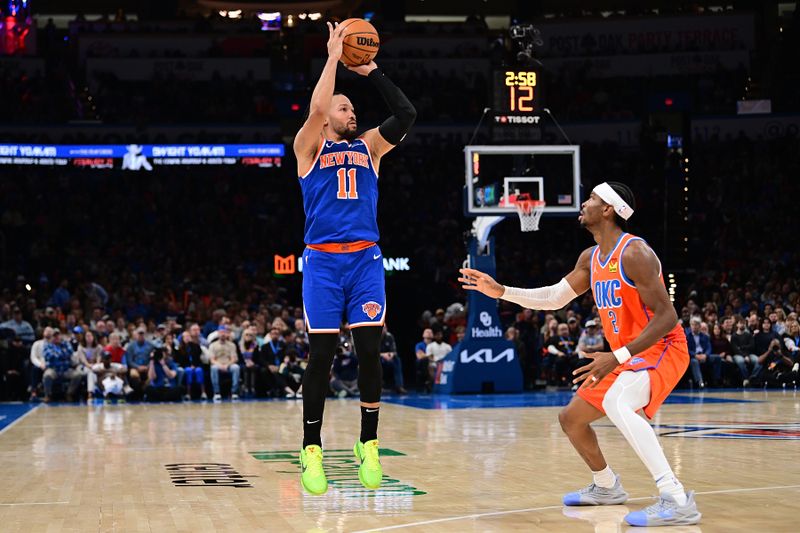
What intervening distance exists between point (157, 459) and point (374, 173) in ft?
11.8

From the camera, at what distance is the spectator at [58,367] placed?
56.5ft

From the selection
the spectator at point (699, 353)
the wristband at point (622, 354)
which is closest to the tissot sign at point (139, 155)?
the spectator at point (699, 353)

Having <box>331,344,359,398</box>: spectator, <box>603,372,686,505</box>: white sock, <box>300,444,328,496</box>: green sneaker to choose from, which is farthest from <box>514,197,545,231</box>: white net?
<box>603,372,686,505</box>: white sock

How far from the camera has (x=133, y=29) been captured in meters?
29.6

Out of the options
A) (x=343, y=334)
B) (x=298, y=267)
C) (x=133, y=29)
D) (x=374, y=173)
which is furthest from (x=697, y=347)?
(x=133, y=29)

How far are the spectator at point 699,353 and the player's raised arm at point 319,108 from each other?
14541 mm

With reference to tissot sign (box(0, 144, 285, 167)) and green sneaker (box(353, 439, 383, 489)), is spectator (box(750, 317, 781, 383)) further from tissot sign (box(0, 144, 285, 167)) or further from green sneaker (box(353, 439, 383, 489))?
green sneaker (box(353, 439, 383, 489))

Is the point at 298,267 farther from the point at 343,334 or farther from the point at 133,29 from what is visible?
the point at 133,29

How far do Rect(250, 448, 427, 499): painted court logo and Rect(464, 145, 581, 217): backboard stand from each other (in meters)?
8.47

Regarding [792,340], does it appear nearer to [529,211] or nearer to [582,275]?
[529,211]

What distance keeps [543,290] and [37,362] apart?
12923mm

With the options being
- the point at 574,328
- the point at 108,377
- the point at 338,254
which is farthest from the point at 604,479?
the point at 574,328

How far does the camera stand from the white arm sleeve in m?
6.15

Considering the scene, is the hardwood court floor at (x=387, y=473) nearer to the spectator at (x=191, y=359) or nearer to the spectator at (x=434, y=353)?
A: the spectator at (x=191, y=359)
